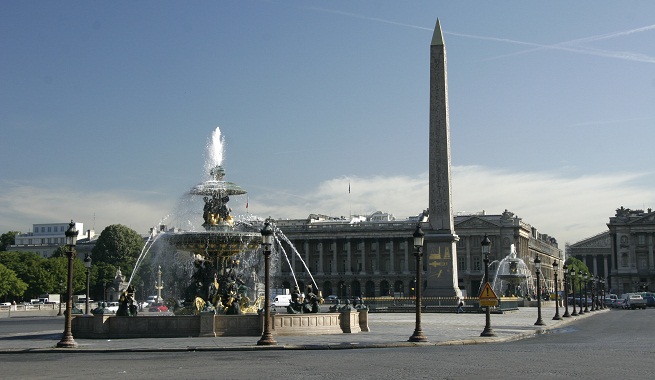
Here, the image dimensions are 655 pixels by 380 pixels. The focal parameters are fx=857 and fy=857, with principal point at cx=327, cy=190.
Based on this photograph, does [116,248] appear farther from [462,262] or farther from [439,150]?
[439,150]

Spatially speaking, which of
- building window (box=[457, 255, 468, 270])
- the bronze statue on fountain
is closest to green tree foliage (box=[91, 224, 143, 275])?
building window (box=[457, 255, 468, 270])

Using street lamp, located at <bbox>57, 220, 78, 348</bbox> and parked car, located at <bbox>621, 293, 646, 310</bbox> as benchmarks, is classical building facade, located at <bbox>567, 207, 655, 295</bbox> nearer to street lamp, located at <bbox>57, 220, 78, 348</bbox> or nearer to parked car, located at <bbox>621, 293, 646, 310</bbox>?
parked car, located at <bbox>621, 293, 646, 310</bbox>

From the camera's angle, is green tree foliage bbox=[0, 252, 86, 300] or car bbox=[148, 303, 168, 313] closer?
car bbox=[148, 303, 168, 313]

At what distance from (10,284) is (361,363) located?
8437 cm

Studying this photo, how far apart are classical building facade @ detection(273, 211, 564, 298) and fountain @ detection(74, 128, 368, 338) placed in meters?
116

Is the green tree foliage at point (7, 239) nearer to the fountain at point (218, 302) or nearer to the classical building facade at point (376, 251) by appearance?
the classical building facade at point (376, 251)

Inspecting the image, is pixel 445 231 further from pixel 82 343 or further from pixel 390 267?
pixel 390 267

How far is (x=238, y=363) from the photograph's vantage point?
65.7ft

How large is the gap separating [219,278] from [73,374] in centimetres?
1736

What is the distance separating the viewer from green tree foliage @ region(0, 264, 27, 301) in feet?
306

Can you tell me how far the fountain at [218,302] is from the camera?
30.2 metres

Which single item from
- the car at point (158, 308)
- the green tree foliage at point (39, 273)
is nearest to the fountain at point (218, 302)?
the car at point (158, 308)

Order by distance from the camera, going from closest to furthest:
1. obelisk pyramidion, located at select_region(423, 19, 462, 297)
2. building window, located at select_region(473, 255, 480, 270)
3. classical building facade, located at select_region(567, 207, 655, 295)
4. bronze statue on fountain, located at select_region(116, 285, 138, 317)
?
bronze statue on fountain, located at select_region(116, 285, 138, 317) < obelisk pyramidion, located at select_region(423, 19, 462, 297) < building window, located at select_region(473, 255, 480, 270) < classical building facade, located at select_region(567, 207, 655, 295)

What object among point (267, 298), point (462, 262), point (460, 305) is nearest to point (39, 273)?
point (460, 305)
